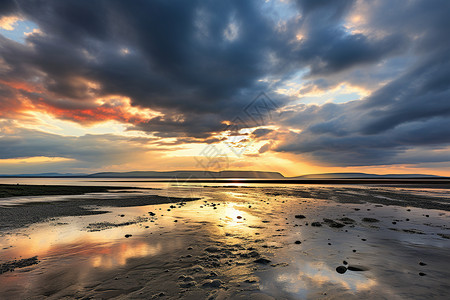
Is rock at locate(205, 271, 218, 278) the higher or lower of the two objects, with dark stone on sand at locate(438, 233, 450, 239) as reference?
lower

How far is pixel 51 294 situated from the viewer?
6.07 metres

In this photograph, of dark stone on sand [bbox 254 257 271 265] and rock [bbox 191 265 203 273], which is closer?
rock [bbox 191 265 203 273]

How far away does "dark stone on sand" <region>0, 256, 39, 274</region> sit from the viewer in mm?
7803

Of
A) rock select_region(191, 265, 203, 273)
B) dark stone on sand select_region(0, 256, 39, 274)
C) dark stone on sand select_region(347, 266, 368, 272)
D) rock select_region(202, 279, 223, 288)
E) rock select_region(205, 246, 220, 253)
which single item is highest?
dark stone on sand select_region(347, 266, 368, 272)

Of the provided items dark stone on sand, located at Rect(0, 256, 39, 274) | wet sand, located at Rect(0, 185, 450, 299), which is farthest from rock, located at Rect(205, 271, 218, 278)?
dark stone on sand, located at Rect(0, 256, 39, 274)

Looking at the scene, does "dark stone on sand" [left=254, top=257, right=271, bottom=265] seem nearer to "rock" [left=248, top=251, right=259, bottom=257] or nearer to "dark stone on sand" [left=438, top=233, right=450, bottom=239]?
"rock" [left=248, top=251, right=259, bottom=257]

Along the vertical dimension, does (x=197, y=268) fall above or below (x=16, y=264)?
above

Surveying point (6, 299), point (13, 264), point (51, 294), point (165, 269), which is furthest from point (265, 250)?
point (13, 264)

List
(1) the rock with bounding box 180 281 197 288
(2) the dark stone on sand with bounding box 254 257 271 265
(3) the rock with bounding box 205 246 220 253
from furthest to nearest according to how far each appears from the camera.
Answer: (3) the rock with bounding box 205 246 220 253 → (2) the dark stone on sand with bounding box 254 257 271 265 → (1) the rock with bounding box 180 281 197 288

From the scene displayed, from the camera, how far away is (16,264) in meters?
8.25

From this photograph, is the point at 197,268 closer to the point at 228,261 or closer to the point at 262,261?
the point at 228,261

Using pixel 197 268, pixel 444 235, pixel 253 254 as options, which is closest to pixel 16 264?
pixel 197 268

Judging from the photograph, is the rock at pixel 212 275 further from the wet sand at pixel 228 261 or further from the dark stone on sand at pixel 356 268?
the dark stone on sand at pixel 356 268

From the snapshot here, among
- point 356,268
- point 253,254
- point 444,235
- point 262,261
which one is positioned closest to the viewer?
point 356,268
